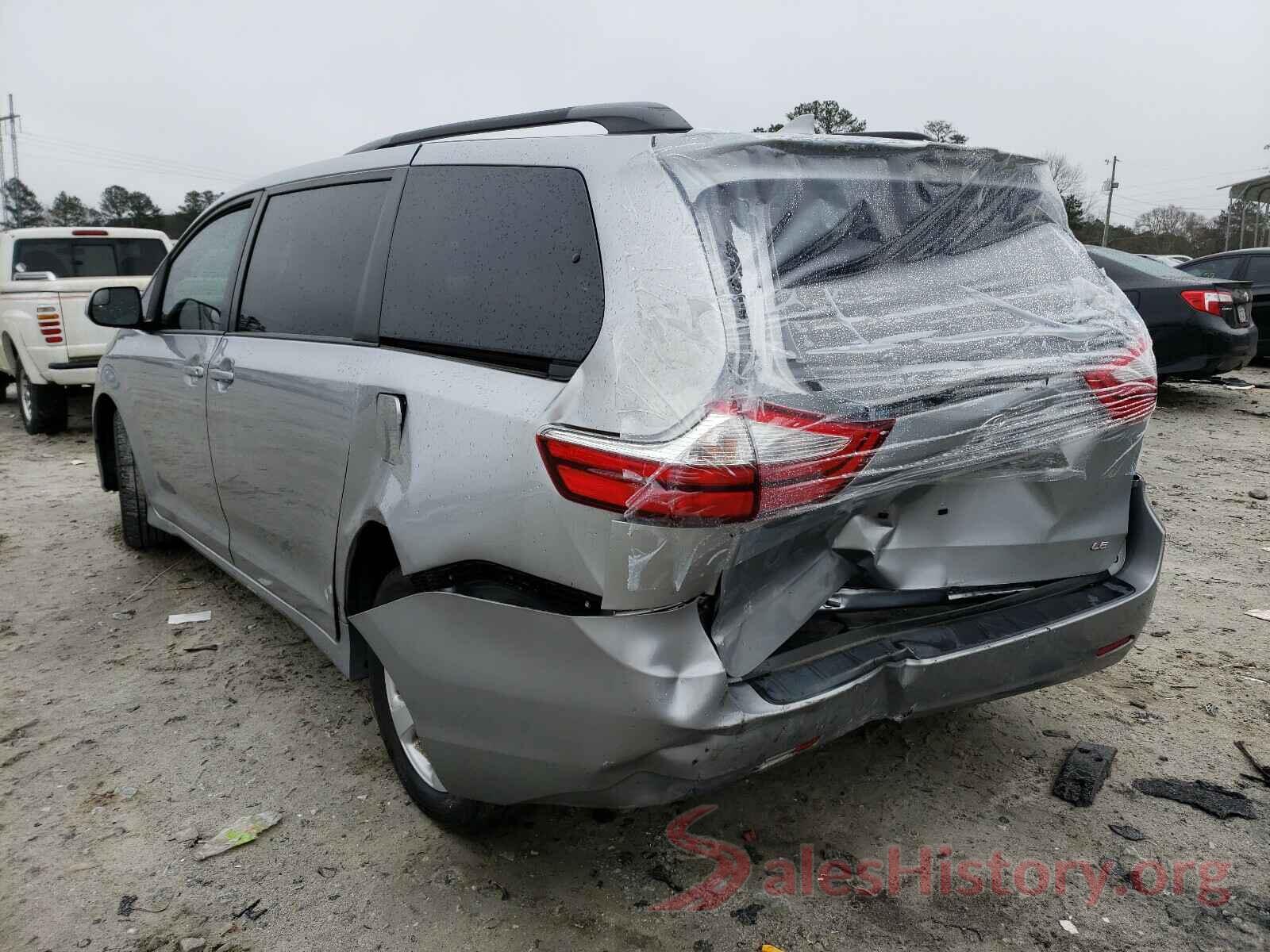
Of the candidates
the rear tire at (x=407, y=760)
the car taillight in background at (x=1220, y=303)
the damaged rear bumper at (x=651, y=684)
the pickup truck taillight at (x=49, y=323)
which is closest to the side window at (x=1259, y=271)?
the car taillight in background at (x=1220, y=303)

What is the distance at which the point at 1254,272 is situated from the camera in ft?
35.3

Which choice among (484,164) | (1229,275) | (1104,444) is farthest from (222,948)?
(1229,275)

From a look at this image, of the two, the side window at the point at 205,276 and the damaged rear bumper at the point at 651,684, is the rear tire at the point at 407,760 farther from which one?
the side window at the point at 205,276

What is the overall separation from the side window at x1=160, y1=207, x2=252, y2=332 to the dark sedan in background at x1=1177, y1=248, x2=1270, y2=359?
1037cm

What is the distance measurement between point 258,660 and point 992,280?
2.83m

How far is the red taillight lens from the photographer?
27.0 ft

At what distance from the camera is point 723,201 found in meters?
1.86

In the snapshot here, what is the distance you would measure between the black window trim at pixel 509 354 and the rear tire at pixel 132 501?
2702mm

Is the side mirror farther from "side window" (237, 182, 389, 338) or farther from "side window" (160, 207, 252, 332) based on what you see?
"side window" (237, 182, 389, 338)

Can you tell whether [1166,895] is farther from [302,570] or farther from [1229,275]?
[1229,275]

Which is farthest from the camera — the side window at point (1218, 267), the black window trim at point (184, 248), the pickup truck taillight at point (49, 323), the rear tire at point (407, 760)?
the side window at point (1218, 267)

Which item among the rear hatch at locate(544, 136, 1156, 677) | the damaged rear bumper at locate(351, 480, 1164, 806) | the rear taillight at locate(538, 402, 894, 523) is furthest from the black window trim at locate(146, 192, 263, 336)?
the rear taillight at locate(538, 402, 894, 523)

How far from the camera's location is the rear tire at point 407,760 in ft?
7.63

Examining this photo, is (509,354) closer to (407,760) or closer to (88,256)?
(407,760)
